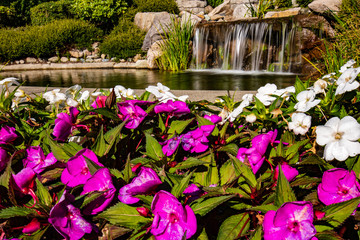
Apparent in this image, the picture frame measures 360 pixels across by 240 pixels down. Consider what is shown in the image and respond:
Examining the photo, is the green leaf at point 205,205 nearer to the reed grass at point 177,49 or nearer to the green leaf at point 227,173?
the green leaf at point 227,173

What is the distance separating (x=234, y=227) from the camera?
0.89 m

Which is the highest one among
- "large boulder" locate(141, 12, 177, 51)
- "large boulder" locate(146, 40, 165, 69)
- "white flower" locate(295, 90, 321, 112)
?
"white flower" locate(295, 90, 321, 112)

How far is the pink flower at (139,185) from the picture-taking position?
87 centimetres

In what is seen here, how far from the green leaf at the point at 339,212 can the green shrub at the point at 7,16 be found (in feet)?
65.6

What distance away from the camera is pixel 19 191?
3.36 feet

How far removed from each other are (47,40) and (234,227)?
14.1 metres

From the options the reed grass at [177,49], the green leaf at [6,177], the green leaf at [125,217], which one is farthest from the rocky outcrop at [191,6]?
the green leaf at [125,217]

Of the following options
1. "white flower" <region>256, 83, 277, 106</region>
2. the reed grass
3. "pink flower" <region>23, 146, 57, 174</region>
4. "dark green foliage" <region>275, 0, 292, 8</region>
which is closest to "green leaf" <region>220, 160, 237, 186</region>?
"white flower" <region>256, 83, 277, 106</region>

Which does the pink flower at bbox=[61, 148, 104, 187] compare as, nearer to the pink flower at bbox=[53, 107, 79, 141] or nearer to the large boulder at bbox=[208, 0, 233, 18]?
the pink flower at bbox=[53, 107, 79, 141]

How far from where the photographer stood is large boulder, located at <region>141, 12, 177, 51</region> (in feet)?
38.6

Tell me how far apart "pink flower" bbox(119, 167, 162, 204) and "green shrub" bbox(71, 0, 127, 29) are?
1458 cm

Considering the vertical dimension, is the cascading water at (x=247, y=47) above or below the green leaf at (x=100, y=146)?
below

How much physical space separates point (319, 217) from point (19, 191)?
0.93 m

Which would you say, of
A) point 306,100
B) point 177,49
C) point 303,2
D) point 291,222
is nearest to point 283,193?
point 291,222
